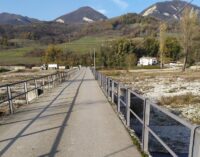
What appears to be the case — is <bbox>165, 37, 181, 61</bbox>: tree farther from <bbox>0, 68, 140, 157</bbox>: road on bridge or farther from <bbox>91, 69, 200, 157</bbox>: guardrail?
<bbox>0, 68, 140, 157</bbox>: road on bridge

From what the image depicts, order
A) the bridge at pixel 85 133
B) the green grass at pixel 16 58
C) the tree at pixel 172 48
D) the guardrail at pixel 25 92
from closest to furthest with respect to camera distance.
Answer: the bridge at pixel 85 133, the guardrail at pixel 25 92, the tree at pixel 172 48, the green grass at pixel 16 58

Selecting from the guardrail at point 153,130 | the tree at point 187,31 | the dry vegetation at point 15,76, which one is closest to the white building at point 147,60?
the tree at point 187,31

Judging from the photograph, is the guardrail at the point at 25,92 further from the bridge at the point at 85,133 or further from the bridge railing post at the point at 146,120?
the bridge railing post at the point at 146,120

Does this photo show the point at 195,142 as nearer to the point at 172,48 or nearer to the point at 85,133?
the point at 85,133

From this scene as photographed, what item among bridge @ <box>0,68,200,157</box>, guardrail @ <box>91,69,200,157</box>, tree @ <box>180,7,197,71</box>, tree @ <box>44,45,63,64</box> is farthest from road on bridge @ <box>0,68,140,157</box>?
tree @ <box>44,45,63,64</box>

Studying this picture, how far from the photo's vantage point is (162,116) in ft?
58.1

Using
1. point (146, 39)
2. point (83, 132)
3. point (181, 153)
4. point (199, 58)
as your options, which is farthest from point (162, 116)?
point (146, 39)

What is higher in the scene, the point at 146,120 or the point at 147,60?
the point at 146,120

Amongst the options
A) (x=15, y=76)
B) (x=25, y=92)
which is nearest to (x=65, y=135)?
(x=25, y=92)

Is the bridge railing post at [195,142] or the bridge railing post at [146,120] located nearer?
the bridge railing post at [195,142]

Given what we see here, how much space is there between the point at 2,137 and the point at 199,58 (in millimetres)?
102250

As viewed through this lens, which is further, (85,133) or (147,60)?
(147,60)

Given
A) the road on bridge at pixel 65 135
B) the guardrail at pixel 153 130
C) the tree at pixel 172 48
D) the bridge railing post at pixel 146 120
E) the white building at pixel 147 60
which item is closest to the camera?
the bridge railing post at pixel 146 120

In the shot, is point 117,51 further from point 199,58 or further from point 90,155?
point 90,155
